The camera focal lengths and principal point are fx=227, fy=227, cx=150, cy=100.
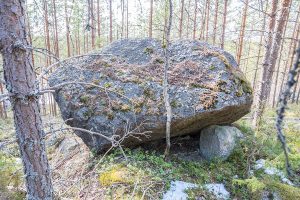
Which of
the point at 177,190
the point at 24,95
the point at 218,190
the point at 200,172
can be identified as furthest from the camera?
the point at 200,172

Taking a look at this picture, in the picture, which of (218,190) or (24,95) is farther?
(218,190)

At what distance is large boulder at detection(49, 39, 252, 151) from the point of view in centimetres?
Result: 461

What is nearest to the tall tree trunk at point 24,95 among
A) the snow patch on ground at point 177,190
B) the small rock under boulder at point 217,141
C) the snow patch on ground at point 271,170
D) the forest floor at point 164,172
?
the forest floor at point 164,172

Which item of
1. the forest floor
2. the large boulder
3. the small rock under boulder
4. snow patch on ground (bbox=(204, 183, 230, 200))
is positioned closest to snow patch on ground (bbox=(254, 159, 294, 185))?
the forest floor

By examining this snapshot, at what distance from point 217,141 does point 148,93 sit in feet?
6.10

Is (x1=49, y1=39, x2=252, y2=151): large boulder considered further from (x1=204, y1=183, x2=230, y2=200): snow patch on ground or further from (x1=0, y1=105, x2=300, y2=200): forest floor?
(x1=204, y1=183, x2=230, y2=200): snow patch on ground

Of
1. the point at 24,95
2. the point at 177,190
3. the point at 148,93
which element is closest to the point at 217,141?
the point at 177,190

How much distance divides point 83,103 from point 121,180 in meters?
1.75

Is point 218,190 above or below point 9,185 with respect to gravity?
above

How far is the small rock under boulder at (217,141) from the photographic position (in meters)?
5.00

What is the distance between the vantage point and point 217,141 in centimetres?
502

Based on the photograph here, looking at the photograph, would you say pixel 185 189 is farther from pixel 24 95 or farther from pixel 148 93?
pixel 24 95

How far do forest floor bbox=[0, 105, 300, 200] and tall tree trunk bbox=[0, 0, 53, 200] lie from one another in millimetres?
908

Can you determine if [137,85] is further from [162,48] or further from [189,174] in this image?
[189,174]
